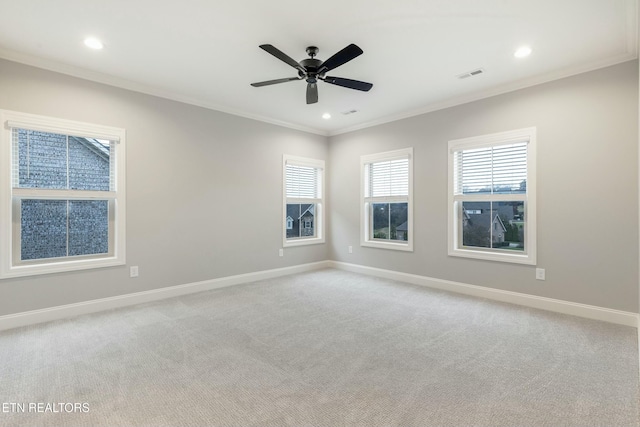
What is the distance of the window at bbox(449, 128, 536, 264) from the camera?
377 cm

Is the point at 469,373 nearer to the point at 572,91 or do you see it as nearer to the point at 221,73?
the point at 572,91

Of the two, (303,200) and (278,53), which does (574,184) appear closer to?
(278,53)

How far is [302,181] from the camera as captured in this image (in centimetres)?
587

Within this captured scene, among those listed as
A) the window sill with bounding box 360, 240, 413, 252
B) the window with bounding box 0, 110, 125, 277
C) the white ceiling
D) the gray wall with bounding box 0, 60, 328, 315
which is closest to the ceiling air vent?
the white ceiling

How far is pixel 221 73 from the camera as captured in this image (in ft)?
11.7

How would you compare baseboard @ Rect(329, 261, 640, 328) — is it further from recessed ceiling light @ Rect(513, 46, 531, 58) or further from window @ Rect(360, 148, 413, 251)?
recessed ceiling light @ Rect(513, 46, 531, 58)

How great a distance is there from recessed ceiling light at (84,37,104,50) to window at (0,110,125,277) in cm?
93

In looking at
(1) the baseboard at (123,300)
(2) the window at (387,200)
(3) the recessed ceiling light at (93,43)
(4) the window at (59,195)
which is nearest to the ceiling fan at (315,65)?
(3) the recessed ceiling light at (93,43)

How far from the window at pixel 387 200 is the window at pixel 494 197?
0.72m

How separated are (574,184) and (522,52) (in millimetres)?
1553

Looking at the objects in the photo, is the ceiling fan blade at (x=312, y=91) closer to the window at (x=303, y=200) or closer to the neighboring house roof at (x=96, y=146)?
the window at (x=303, y=200)

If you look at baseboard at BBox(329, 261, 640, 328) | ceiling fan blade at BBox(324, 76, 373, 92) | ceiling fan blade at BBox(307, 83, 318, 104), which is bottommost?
baseboard at BBox(329, 261, 640, 328)

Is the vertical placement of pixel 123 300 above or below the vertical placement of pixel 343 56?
below

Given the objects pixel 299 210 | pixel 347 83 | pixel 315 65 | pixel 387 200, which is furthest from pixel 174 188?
pixel 387 200
